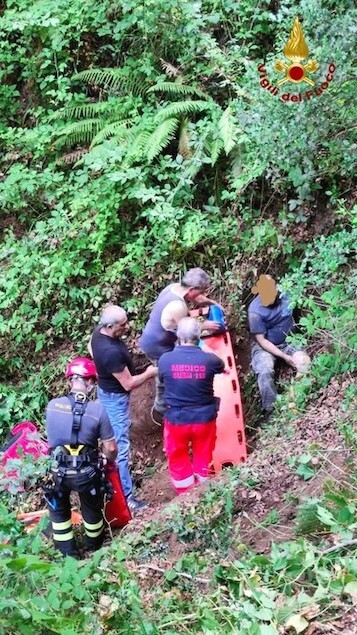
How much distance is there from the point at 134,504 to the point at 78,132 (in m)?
4.94

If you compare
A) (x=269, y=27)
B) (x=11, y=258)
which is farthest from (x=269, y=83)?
(x=11, y=258)

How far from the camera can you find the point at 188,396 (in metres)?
6.01

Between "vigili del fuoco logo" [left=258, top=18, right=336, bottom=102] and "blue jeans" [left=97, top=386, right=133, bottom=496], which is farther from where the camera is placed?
"blue jeans" [left=97, top=386, right=133, bottom=496]

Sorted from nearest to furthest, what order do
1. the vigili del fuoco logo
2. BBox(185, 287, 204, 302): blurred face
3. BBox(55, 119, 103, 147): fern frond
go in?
the vigili del fuoco logo < BBox(185, 287, 204, 302): blurred face < BBox(55, 119, 103, 147): fern frond

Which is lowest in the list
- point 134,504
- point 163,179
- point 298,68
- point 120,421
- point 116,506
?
point 134,504

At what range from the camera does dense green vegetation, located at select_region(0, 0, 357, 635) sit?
20.7 feet

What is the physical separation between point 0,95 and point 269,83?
4.86 meters

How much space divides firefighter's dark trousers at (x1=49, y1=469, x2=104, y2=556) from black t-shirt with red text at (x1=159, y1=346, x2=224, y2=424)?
2.99ft

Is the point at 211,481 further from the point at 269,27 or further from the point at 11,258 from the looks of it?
the point at 269,27

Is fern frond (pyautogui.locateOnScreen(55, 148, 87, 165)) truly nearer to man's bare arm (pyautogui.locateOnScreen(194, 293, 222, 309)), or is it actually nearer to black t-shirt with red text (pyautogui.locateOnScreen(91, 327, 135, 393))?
man's bare arm (pyautogui.locateOnScreen(194, 293, 222, 309))

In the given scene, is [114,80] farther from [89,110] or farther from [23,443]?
[23,443]

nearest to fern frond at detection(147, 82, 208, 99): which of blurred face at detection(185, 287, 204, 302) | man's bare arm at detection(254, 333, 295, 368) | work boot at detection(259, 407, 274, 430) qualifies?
blurred face at detection(185, 287, 204, 302)

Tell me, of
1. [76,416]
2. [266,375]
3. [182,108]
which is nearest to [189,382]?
[76,416]

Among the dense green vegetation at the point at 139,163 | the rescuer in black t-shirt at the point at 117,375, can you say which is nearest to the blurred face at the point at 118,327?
the rescuer in black t-shirt at the point at 117,375
